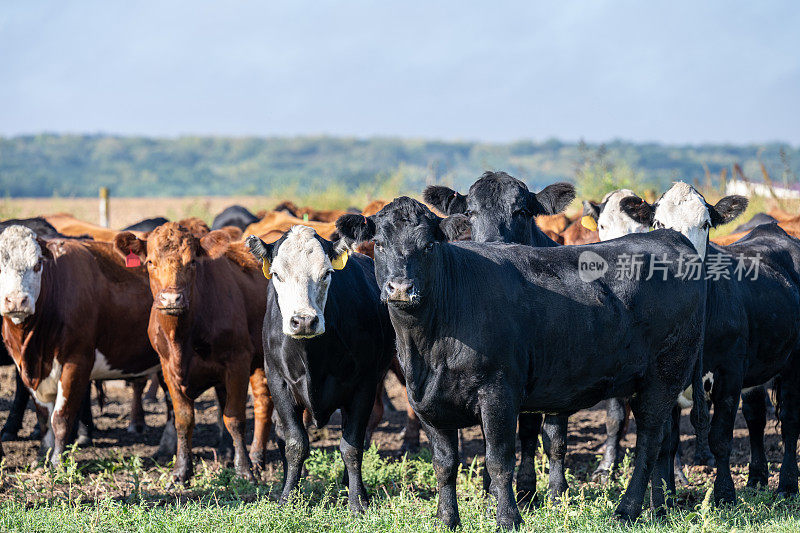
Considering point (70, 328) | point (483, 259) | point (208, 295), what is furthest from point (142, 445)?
point (483, 259)

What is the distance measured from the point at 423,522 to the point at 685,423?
18.1 feet

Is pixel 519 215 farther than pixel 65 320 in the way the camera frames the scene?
No

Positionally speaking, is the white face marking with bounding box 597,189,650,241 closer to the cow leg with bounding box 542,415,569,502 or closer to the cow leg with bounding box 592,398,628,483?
the cow leg with bounding box 592,398,628,483

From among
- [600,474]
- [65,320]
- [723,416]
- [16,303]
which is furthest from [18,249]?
[723,416]

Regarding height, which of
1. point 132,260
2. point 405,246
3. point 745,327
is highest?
point 405,246

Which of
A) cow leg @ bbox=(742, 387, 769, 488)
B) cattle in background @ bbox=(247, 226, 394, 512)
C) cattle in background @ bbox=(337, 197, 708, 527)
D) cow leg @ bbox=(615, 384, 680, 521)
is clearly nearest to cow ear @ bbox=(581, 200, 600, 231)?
cow leg @ bbox=(742, 387, 769, 488)

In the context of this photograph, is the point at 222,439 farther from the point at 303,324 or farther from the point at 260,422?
the point at 303,324

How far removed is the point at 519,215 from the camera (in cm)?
681

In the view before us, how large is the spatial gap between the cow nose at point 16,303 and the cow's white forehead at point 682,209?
16.8 feet

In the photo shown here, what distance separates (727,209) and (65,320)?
18.4 ft

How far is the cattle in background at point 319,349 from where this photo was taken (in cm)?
598

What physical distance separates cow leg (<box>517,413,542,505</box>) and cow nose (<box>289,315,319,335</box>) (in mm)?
1639

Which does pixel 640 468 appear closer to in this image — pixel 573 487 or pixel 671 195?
pixel 573 487

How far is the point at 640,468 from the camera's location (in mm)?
5656
